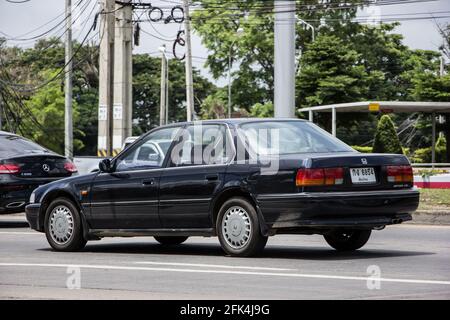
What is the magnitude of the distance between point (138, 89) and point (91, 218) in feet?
269

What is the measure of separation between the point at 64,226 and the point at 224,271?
10.9 ft

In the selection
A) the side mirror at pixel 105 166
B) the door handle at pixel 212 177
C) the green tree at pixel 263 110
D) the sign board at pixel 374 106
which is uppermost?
the green tree at pixel 263 110

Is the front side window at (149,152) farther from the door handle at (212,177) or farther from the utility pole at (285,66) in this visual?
the utility pole at (285,66)

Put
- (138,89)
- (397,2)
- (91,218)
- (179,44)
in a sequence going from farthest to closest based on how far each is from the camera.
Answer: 1. (138,89)
2. (179,44)
3. (397,2)
4. (91,218)

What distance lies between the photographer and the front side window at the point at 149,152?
37.9ft

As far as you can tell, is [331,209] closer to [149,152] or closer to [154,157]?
[154,157]

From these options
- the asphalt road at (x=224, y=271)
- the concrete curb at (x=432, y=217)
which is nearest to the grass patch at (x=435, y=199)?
the concrete curb at (x=432, y=217)

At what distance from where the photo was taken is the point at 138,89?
93375 mm

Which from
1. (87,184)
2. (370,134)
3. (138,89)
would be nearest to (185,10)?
(87,184)

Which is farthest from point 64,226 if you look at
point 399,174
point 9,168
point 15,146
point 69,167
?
point 15,146

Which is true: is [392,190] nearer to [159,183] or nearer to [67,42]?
[159,183]

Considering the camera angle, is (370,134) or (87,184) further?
(370,134)

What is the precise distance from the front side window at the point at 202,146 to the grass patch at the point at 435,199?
24.1 ft

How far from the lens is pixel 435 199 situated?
19.5 m
